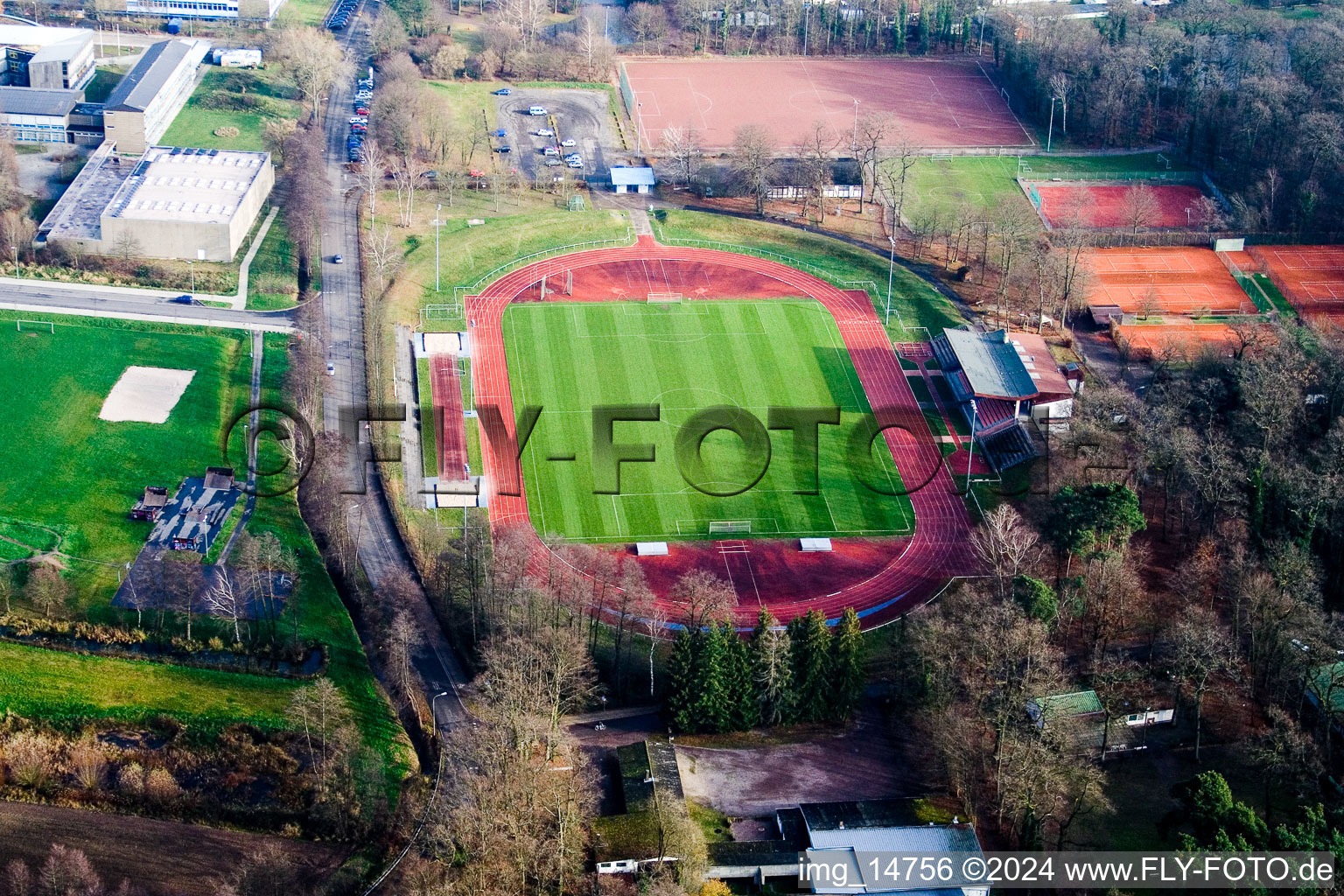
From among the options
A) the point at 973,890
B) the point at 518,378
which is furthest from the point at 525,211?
the point at 973,890

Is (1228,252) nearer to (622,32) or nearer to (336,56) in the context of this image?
(622,32)

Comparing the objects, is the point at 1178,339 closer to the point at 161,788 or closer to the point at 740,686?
the point at 740,686

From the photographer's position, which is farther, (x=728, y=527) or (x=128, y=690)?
(x=728, y=527)

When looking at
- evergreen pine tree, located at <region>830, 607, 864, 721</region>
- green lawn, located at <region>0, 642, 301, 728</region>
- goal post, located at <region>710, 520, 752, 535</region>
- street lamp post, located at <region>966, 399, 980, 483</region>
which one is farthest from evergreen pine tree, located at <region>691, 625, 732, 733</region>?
street lamp post, located at <region>966, 399, 980, 483</region>

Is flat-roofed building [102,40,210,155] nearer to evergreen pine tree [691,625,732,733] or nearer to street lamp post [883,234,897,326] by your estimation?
street lamp post [883,234,897,326]

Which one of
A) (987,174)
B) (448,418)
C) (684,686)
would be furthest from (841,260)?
(684,686)

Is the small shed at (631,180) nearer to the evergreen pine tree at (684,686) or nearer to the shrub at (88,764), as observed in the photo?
the evergreen pine tree at (684,686)

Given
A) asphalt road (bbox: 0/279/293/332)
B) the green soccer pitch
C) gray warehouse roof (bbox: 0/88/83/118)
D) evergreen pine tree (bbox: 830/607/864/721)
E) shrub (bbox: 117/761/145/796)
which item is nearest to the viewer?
shrub (bbox: 117/761/145/796)
